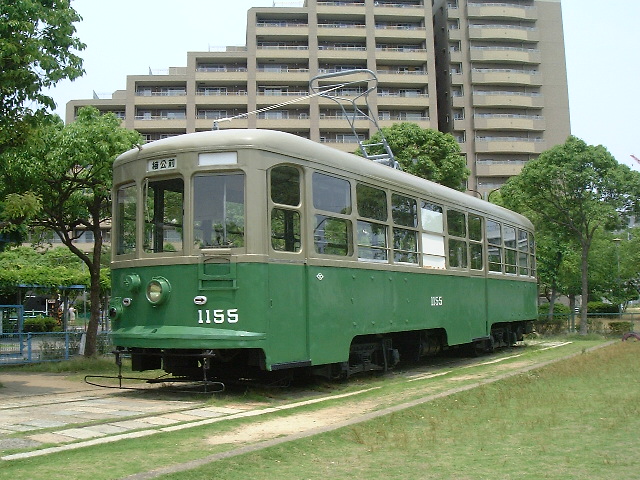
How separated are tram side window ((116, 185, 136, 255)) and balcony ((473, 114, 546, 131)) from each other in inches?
2178

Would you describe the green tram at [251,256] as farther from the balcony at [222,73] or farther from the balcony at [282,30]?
the balcony at [282,30]

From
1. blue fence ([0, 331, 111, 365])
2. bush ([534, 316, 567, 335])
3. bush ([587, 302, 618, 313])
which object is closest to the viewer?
blue fence ([0, 331, 111, 365])

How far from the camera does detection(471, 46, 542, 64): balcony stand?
62875 millimetres

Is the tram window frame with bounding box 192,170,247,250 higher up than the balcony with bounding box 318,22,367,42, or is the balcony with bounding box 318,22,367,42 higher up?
the balcony with bounding box 318,22,367,42

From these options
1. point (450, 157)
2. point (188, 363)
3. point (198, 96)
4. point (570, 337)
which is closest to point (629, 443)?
point (188, 363)

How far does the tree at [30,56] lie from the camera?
1013cm

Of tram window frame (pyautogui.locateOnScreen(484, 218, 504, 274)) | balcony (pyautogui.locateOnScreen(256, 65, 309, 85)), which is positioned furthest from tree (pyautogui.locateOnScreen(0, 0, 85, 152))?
balcony (pyautogui.locateOnScreen(256, 65, 309, 85))

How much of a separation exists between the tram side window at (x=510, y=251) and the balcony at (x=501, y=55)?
48.1 meters

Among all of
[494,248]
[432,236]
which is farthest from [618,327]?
[432,236]

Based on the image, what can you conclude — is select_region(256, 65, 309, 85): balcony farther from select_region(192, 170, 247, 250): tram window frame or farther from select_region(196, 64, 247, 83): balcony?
select_region(192, 170, 247, 250): tram window frame

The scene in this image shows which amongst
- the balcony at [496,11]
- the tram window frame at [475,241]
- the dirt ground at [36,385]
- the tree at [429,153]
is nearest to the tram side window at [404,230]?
the tram window frame at [475,241]

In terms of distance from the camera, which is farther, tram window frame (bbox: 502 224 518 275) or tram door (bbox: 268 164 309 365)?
tram window frame (bbox: 502 224 518 275)

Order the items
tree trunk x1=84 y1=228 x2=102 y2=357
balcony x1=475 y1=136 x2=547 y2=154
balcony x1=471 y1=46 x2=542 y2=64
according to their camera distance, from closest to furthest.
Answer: tree trunk x1=84 y1=228 x2=102 y2=357
balcony x1=475 y1=136 x2=547 y2=154
balcony x1=471 y1=46 x2=542 y2=64

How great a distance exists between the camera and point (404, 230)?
1184cm
